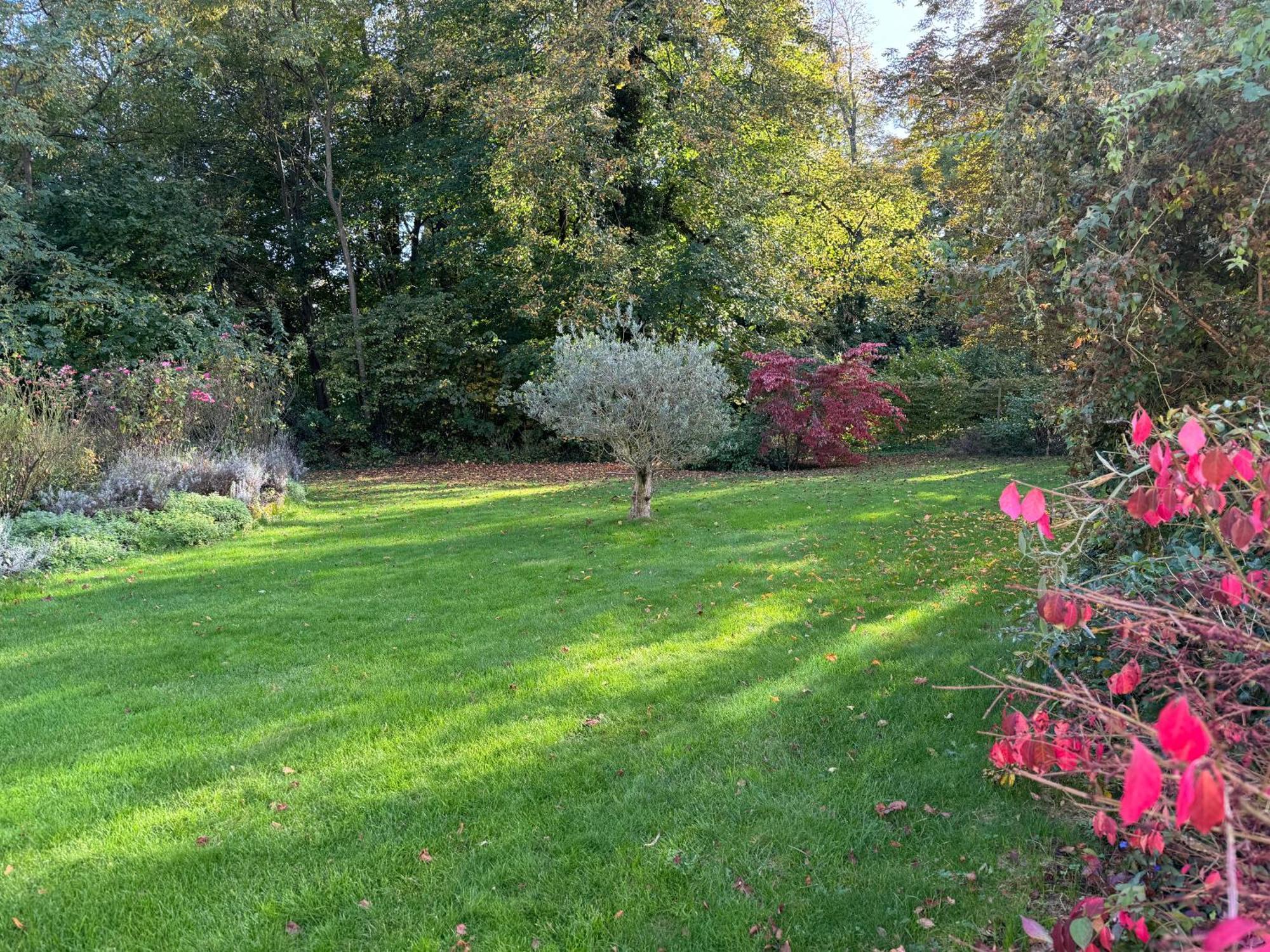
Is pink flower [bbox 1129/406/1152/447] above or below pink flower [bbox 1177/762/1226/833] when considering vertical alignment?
above

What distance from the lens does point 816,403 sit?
46.4 feet

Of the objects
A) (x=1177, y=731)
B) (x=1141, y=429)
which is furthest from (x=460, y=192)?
(x=1177, y=731)

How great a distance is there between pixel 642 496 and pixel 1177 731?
8.03 meters

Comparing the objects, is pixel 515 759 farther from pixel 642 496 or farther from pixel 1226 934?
pixel 642 496

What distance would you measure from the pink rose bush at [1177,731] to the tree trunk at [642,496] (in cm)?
621

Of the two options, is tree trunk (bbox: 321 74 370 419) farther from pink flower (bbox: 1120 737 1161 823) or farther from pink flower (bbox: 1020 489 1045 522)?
pink flower (bbox: 1120 737 1161 823)

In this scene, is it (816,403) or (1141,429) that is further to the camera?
(816,403)

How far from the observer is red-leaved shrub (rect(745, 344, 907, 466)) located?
45.3ft

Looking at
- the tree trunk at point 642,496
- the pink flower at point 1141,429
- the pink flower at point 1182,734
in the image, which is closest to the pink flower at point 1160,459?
the pink flower at point 1141,429

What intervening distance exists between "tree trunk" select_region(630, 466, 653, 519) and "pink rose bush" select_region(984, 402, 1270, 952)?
621 centimetres

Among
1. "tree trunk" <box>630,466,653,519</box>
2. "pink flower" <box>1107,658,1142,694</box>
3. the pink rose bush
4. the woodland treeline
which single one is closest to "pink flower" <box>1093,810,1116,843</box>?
the pink rose bush

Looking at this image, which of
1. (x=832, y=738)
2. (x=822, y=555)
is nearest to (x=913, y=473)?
(x=822, y=555)

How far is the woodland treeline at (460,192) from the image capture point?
13977mm

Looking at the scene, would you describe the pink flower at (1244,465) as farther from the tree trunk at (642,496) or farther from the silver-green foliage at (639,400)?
the tree trunk at (642,496)
